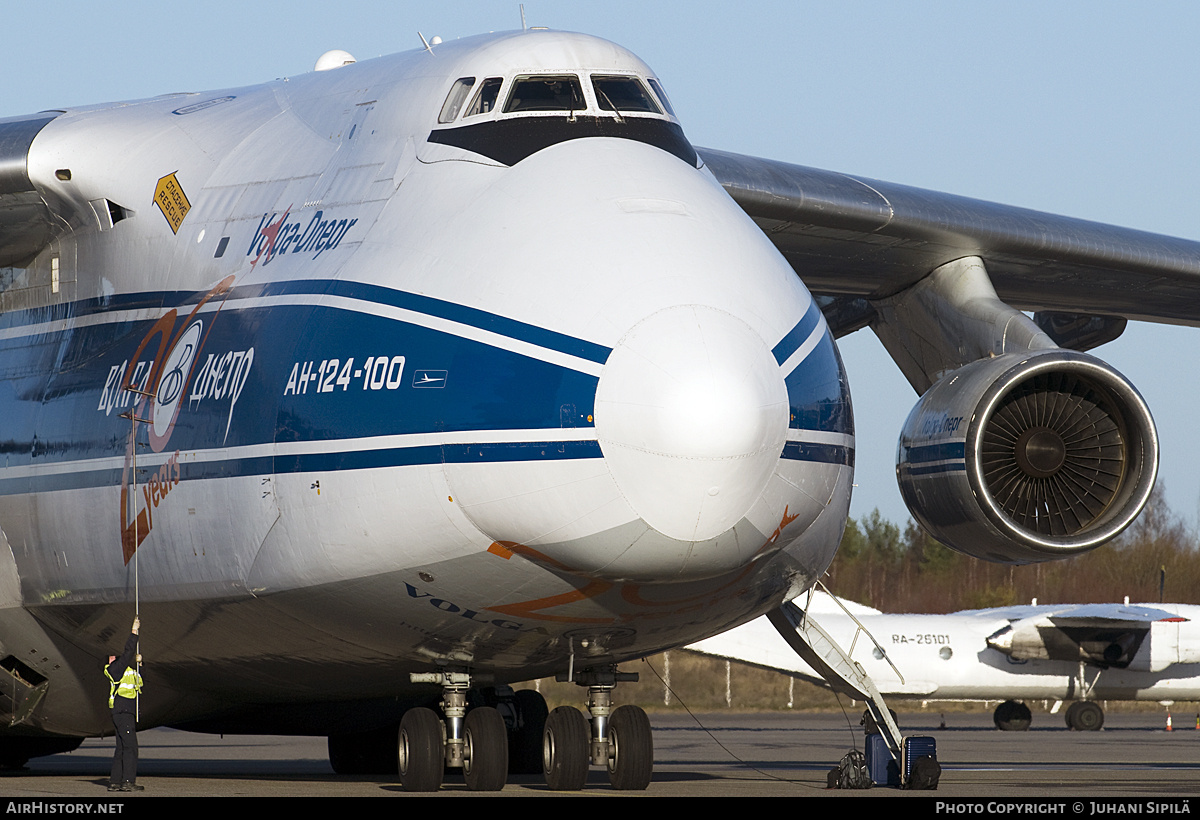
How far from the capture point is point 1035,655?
1368 inches

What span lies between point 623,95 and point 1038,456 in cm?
380

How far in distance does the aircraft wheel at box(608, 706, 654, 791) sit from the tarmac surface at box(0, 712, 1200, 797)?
13 centimetres

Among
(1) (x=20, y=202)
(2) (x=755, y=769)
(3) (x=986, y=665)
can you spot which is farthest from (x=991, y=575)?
(1) (x=20, y=202)

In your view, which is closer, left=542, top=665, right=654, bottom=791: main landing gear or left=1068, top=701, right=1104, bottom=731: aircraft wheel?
left=542, top=665, right=654, bottom=791: main landing gear

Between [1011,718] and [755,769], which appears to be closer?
[755,769]

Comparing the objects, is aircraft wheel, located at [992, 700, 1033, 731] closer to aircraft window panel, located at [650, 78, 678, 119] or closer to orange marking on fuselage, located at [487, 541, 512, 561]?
aircraft window panel, located at [650, 78, 678, 119]

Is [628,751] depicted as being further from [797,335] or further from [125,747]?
[125,747]

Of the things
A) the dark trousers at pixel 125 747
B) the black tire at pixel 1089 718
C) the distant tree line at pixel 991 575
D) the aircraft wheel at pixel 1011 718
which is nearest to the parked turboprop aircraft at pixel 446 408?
the dark trousers at pixel 125 747

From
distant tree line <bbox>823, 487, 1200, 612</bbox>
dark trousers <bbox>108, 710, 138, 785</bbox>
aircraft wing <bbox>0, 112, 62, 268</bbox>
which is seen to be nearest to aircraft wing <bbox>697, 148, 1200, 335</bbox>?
aircraft wing <bbox>0, 112, 62, 268</bbox>

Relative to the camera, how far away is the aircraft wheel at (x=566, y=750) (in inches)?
389

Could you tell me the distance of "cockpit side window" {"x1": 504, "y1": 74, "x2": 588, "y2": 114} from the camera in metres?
9.87

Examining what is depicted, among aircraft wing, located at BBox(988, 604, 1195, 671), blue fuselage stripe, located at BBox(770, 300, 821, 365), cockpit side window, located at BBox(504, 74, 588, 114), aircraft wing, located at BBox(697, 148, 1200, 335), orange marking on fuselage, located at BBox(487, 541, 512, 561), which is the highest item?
aircraft wing, located at BBox(697, 148, 1200, 335)
